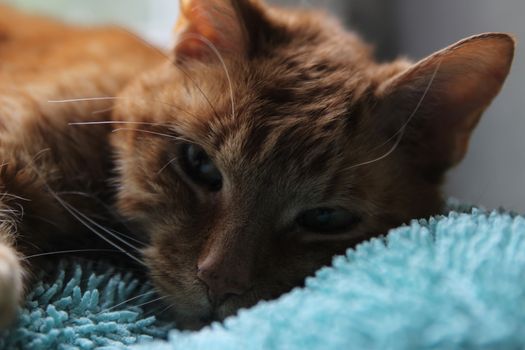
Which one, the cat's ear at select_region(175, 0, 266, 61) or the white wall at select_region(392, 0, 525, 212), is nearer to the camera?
the cat's ear at select_region(175, 0, 266, 61)

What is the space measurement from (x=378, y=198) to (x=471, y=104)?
0.92ft

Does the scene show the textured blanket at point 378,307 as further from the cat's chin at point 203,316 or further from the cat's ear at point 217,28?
the cat's ear at point 217,28

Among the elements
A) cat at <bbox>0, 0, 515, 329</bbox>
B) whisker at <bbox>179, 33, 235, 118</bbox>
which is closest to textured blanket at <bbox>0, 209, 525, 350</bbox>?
cat at <bbox>0, 0, 515, 329</bbox>

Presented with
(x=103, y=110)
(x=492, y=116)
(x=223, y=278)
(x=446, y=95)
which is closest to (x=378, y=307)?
(x=223, y=278)

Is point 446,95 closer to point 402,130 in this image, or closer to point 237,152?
point 402,130

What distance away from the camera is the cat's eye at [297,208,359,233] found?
114cm

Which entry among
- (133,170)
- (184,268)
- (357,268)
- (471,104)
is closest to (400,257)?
(357,268)

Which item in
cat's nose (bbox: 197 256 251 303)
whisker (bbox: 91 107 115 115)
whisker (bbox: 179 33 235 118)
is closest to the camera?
cat's nose (bbox: 197 256 251 303)

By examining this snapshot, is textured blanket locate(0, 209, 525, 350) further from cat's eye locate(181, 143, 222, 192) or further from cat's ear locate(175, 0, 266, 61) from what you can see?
cat's ear locate(175, 0, 266, 61)

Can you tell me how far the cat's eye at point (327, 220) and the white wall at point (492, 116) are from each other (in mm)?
773

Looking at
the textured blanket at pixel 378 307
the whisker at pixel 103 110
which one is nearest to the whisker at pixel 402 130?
the textured blanket at pixel 378 307

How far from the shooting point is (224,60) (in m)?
1.26

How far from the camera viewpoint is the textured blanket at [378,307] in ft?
2.40

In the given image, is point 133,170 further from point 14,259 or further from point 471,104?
point 471,104
